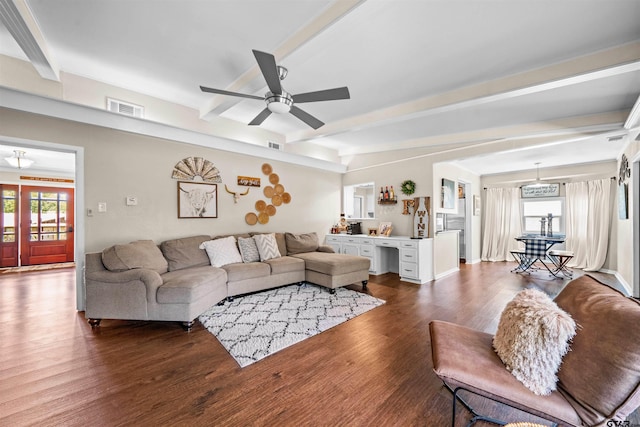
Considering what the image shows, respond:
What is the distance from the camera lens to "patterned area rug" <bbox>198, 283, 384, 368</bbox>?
2469 millimetres

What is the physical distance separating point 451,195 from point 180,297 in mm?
5489

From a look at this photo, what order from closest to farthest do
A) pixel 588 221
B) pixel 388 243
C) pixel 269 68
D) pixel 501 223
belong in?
1. pixel 269 68
2. pixel 388 243
3. pixel 588 221
4. pixel 501 223

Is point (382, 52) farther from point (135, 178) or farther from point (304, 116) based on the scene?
point (135, 178)

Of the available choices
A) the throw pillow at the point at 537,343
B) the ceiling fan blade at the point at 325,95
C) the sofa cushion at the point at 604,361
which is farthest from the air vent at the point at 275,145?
the sofa cushion at the point at 604,361

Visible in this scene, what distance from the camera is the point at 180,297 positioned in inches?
110

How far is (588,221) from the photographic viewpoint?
6094 mm

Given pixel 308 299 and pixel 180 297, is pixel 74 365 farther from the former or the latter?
pixel 308 299

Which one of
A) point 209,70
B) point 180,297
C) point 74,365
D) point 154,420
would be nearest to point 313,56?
point 209,70

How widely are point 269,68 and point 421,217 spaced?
4.04m

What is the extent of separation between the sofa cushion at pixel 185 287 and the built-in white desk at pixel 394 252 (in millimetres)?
3092

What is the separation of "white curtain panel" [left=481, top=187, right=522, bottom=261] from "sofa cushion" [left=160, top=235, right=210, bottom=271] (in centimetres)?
723

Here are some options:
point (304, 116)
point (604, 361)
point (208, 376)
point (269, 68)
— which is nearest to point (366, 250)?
point (304, 116)

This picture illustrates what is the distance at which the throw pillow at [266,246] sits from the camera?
4352mm

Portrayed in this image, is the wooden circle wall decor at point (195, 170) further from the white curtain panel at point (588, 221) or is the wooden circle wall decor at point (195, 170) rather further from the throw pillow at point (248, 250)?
the white curtain panel at point (588, 221)
